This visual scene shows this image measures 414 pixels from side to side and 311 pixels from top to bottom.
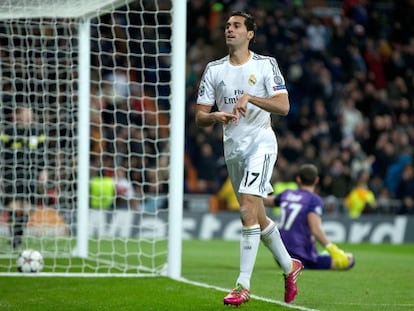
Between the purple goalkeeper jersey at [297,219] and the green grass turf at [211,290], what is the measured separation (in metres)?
0.33

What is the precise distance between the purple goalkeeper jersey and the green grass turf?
0.33 m

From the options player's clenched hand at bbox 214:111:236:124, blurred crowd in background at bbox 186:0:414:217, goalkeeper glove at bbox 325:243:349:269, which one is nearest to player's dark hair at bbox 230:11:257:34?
player's clenched hand at bbox 214:111:236:124

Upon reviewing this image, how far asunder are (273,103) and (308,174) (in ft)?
12.3

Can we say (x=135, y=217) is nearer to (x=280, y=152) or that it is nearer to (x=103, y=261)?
(x=280, y=152)

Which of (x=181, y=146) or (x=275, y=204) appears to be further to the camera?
(x=275, y=204)

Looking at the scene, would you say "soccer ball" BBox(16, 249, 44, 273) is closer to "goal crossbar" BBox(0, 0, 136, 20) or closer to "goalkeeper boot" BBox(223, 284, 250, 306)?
"goal crossbar" BBox(0, 0, 136, 20)

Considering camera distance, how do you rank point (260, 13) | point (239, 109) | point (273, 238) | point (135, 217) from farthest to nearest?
1. point (260, 13)
2. point (135, 217)
3. point (273, 238)
4. point (239, 109)

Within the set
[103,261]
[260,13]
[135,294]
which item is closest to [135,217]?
[103,261]

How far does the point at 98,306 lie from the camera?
762cm

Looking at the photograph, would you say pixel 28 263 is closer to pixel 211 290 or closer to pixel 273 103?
pixel 211 290

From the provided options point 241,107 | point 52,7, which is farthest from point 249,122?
point 52,7

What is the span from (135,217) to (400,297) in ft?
32.4

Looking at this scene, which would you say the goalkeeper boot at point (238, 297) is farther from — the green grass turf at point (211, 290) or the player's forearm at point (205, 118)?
the player's forearm at point (205, 118)

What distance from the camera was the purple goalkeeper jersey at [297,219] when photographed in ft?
37.2
